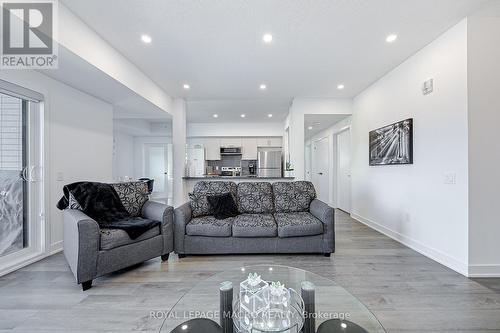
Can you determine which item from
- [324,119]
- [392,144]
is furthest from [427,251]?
[324,119]

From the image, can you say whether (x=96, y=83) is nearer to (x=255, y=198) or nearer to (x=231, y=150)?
(x=255, y=198)

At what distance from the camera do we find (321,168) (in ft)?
23.4

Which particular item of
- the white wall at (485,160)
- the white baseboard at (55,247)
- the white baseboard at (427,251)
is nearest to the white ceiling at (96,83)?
the white baseboard at (55,247)

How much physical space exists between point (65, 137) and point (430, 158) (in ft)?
16.3

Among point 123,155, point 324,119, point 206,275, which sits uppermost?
point 324,119

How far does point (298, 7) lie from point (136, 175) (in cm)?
775

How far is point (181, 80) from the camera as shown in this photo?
12.9 ft

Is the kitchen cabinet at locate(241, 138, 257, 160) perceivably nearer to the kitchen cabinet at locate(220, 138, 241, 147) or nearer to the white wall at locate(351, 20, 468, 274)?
the kitchen cabinet at locate(220, 138, 241, 147)

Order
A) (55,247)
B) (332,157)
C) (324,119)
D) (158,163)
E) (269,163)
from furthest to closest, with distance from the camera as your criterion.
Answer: (158,163) < (269,163) < (332,157) < (324,119) < (55,247)

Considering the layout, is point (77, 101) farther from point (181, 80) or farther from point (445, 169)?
point (445, 169)

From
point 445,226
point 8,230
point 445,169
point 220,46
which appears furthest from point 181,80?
point 445,226

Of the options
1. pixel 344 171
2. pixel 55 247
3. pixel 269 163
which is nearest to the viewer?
pixel 55 247

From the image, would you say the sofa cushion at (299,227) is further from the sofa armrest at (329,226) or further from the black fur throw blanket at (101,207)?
the black fur throw blanket at (101,207)

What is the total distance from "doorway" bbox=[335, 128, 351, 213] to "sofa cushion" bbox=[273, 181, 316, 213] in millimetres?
2275
